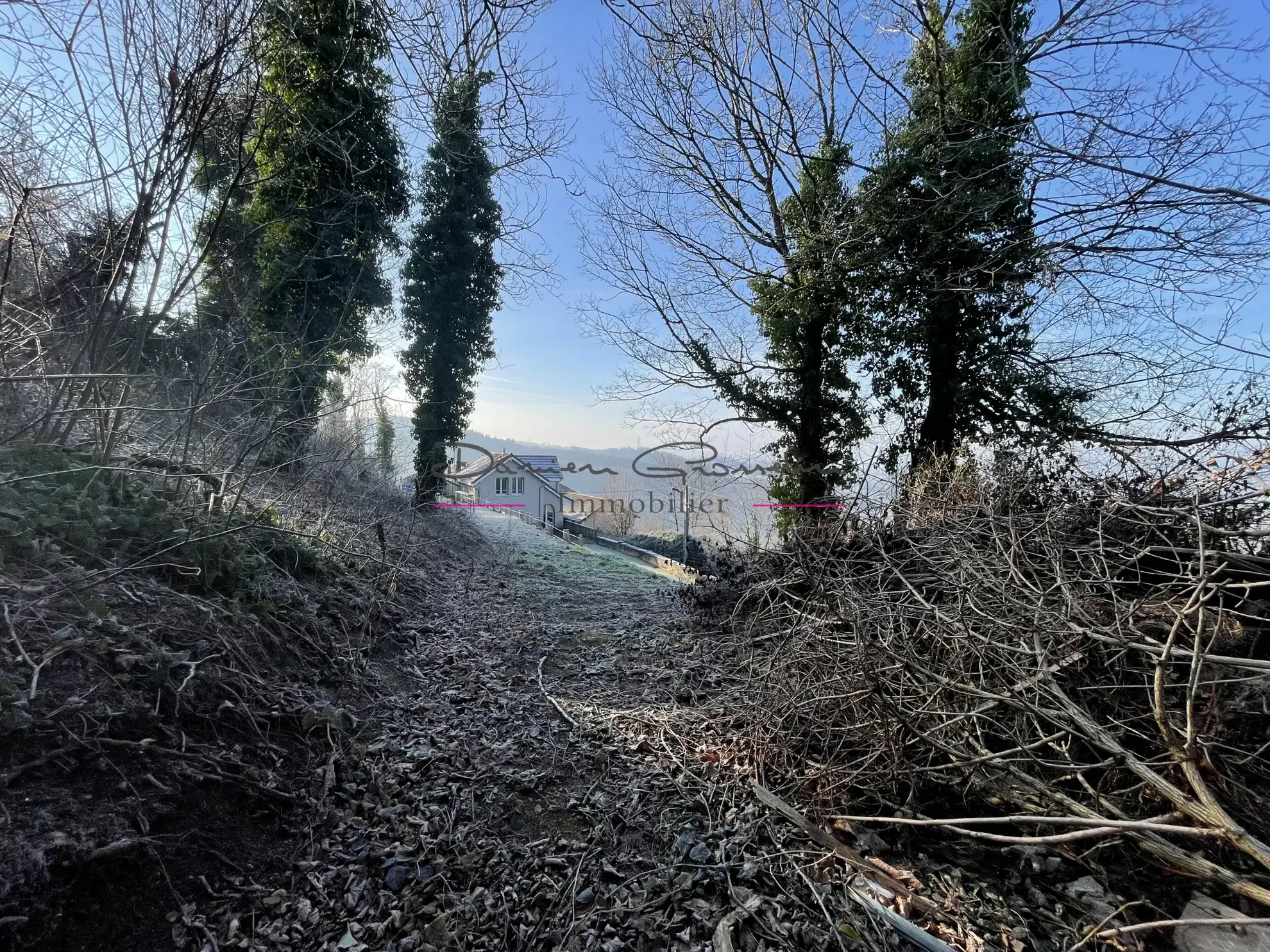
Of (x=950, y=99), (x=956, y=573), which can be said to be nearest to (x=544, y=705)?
(x=956, y=573)

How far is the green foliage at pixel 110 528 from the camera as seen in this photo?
2.37 m

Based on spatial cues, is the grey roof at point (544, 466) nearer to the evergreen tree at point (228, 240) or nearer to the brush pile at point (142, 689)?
the evergreen tree at point (228, 240)

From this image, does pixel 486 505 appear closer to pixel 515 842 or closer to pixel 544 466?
Result: pixel 544 466

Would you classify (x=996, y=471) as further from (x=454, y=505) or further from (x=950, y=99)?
(x=454, y=505)

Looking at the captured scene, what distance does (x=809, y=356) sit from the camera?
8594mm

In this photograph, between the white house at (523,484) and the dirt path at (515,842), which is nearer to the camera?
the dirt path at (515,842)

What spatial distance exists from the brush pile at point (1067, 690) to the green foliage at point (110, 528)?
3.25 metres

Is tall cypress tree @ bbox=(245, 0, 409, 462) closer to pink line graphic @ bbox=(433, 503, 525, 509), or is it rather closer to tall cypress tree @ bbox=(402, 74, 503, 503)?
tall cypress tree @ bbox=(402, 74, 503, 503)

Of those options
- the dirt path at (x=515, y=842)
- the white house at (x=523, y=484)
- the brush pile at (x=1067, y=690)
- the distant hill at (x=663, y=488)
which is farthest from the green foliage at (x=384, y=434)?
the brush pile at (x=1067, y=690)

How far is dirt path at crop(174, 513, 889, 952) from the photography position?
5.70 ft

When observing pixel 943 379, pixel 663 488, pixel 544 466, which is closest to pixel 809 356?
pixel 943 379

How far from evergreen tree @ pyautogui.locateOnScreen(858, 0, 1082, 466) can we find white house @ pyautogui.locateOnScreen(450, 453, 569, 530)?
1094 cm

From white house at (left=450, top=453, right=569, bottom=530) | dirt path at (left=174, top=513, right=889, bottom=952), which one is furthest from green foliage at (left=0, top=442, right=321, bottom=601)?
white house at (left=450, top=453, right=569, bottom=530)

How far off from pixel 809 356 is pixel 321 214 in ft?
26.9
